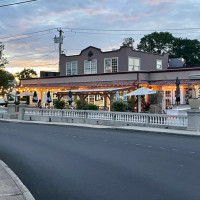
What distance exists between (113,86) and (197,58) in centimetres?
5201

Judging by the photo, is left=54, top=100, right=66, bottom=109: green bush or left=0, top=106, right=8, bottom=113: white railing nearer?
left=54, top=100, right=66, bottom=109: green bush

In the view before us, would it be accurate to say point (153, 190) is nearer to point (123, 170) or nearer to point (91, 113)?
point (123, 170)

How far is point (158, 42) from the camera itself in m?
85.6

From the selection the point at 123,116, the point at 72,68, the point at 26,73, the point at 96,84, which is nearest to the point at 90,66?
the point at 72,68

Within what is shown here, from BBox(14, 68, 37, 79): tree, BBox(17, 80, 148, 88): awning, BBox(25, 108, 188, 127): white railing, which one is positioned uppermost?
BBox(14, 68, 37, 79): tree

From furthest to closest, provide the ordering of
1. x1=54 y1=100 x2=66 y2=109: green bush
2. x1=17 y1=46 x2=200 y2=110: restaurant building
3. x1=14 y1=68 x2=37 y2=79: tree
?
1. x1=14 y1=68 x2=37 y2=79: tree
2. x1=17 y1=46 x2=200 y2=110: restaurant building
3. x1=54 y1=100 x2=66 y2=109: green bush

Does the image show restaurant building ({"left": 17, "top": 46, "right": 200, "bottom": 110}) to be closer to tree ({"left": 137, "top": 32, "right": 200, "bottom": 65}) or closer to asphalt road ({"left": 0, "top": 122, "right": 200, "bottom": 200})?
asphalt road ({"left": 0, "top": 122, "right": 200, "bottom": 200})

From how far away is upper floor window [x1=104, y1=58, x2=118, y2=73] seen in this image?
3972 cm

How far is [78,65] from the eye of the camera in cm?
4344

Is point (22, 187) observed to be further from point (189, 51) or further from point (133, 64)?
point (189, 51)

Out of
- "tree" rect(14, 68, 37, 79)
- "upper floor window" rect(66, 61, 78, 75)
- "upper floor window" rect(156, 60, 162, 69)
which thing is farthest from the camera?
"tree" rect(14, 68, 37, 79)

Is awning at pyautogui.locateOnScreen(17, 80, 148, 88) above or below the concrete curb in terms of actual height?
above

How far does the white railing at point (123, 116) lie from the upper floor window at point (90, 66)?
38.4ft

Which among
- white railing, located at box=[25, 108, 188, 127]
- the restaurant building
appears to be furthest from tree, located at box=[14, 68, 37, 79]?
white railing, located at box=[25, 108, 188, 127]
